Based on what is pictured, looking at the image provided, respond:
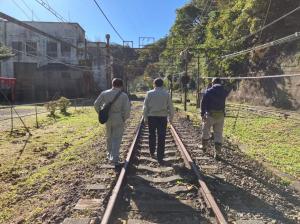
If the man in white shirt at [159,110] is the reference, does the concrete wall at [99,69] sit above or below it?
above

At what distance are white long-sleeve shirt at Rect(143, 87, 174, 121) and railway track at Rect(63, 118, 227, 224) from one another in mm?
1200

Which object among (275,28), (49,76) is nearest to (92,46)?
(49,76)

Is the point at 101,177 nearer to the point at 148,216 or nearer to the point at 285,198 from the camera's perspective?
the point at 148,216

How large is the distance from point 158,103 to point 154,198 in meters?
3.52

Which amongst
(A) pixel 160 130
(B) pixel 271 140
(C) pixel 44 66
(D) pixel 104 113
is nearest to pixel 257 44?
(B) pixel 271 140

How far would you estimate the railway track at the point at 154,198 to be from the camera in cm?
629

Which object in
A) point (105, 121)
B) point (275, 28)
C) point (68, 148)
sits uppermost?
point (275, 28)

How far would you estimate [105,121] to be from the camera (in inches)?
380

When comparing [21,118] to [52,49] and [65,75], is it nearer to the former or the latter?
[65,75]

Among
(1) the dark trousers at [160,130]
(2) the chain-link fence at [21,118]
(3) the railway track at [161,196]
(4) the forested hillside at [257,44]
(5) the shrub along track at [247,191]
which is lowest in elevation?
(2) the chain-link fence at [21,118]

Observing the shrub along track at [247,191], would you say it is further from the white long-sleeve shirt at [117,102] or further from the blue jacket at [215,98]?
the white long-sleeve shirt at [117,102]

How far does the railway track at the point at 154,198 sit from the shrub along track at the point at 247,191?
0.31 meters

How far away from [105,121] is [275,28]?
28.2 metres

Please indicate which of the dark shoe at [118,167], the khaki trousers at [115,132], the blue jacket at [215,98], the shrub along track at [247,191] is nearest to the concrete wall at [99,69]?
the blue jacket at [215,98]
